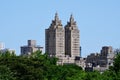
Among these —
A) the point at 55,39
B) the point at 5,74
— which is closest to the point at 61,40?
the point at 55,39

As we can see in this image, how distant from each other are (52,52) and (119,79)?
113 m

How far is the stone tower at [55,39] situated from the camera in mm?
167500

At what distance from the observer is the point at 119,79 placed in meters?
55.1

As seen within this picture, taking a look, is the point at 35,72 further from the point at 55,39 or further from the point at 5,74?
the point at 55,39

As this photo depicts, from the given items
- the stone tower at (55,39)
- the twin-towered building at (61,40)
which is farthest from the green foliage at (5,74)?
the twin-towered building at (61,40)

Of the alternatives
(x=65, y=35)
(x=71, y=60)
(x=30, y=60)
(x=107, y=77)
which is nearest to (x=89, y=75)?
(x=107, y=77)

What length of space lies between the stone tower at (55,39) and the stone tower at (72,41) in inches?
49.0

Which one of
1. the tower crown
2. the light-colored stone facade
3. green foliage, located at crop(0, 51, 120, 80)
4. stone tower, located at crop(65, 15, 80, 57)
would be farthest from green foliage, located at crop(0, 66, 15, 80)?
the tower crown

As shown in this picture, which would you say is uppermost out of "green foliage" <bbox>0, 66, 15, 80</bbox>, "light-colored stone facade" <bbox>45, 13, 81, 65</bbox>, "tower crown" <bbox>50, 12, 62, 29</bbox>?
Result: "tower crown" <bbox>50, 12, 62, 29</bbox>

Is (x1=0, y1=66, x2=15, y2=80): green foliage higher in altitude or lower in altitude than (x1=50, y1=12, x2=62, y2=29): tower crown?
lower

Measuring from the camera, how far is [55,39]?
170 meters

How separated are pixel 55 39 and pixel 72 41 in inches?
156

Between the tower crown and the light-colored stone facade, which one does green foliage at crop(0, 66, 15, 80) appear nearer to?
the light-colored stone facade

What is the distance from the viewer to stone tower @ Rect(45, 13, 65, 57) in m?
168
